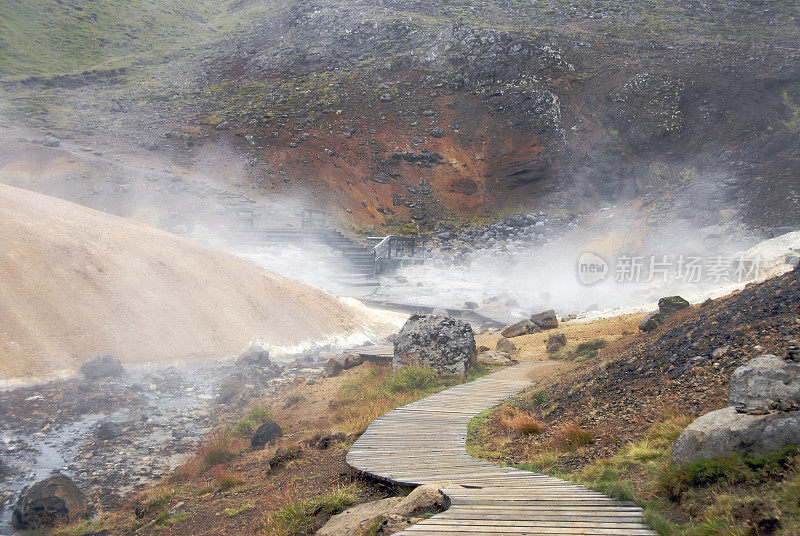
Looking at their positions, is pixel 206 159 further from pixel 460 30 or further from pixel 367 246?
pixel 460 30

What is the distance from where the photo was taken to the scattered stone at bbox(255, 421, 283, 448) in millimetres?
9109

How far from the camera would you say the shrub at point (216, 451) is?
27.7 feet

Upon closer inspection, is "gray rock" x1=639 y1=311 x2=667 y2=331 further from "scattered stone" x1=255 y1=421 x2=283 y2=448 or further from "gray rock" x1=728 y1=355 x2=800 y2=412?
"scattered stone" x1=255 y1=421 x2=283 y2=448

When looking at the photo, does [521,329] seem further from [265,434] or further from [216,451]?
[216,451]

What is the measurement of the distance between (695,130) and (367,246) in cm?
2380

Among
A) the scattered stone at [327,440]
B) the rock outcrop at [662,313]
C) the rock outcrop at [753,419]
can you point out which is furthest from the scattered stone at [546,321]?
the rock outcrop at [753,419]

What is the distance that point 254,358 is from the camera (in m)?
13.8

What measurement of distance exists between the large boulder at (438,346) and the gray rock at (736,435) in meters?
6.23

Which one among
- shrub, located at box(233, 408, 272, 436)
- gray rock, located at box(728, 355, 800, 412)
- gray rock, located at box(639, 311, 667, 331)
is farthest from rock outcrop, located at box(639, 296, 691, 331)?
shrub, located at box(233, 408, 272, 436)

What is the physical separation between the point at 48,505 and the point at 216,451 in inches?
89.2

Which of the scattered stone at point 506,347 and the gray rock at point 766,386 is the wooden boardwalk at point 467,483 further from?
the scattered stone at point 506,347

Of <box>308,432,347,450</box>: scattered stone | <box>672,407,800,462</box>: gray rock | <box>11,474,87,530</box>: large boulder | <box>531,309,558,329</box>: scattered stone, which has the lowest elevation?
<box>11,474,87,530</box>: large boulder

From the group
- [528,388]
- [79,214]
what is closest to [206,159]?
[79,214]

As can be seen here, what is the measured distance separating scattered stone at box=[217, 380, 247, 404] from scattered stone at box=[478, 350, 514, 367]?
5.20m
